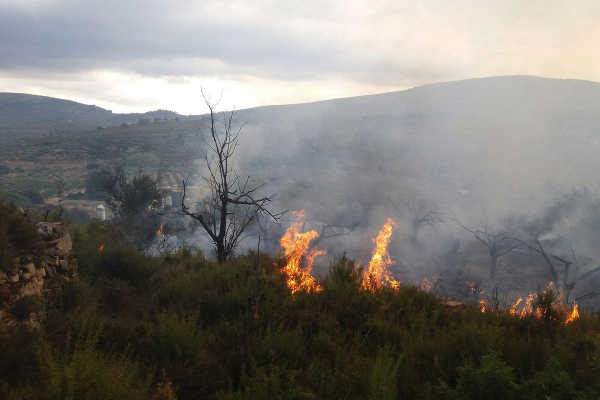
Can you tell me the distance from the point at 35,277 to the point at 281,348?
308 cm

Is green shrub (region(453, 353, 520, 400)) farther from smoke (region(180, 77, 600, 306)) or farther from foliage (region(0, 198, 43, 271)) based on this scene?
smoke (region(180, 77, 600, 306))

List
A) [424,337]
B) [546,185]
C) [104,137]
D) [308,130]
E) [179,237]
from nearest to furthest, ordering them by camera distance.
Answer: [424,337]
[179,237]
[546,185]
[104,137]
[308,130]

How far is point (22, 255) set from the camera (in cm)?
436

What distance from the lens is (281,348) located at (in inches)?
147

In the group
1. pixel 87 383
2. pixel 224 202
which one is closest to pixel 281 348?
pixel 87 383

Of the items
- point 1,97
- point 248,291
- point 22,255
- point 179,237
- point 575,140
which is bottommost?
point 179,237

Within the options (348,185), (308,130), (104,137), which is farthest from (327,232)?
(104,137)

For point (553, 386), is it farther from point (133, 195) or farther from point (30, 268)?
point (133, 195)

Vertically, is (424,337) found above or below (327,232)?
above

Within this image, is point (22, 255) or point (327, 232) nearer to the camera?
point (22, 255)

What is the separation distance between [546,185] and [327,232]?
1889 centimetres

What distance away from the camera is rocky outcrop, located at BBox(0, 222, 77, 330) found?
3.85 metres

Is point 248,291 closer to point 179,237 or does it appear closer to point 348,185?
point 179,237

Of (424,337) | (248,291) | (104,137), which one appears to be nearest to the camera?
(424,337)
